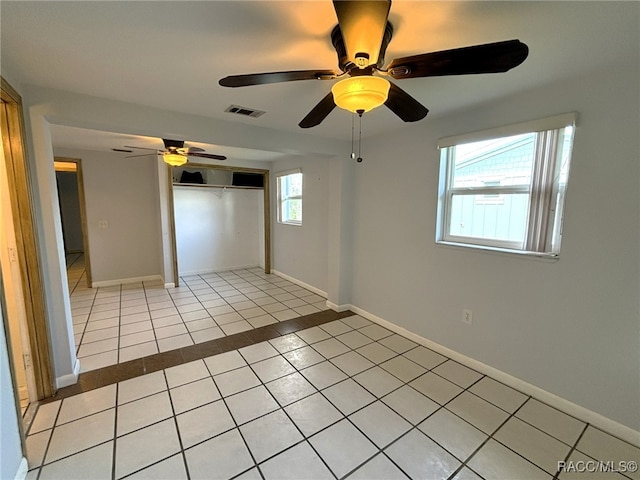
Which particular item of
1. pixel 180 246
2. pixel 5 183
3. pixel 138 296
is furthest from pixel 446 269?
pixel 180 246

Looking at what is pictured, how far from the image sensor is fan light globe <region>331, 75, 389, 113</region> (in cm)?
120

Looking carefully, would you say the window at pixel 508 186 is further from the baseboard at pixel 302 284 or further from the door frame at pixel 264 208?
the door frame at pixel 264 208

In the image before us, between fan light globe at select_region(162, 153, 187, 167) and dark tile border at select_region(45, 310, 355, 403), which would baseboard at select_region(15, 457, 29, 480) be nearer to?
dark tile border at select_region(45, 310, 355, 403)

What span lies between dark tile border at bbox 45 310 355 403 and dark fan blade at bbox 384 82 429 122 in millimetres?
2452

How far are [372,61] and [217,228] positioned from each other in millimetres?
5195

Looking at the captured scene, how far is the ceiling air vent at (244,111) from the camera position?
2.29 metres

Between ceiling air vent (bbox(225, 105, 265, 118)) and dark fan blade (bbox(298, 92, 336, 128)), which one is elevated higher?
ceiling air vent (bbox(225, 105, 265, 118))

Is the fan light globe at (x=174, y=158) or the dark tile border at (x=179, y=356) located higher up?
the fan light globe at (x=174, y=158)

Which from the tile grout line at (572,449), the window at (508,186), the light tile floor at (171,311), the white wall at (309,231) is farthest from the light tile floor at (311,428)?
the white wall at (309,231)

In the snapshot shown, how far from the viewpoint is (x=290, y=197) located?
16.7ft

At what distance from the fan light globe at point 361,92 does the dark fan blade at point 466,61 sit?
0.29ft

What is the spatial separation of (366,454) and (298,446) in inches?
15.6

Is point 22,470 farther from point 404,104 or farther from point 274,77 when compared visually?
point 404,104

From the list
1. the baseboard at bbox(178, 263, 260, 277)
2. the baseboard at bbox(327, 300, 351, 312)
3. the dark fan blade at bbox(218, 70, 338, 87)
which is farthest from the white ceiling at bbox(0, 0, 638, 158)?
the baseboard at bbox(178, 263, 260, 277)
